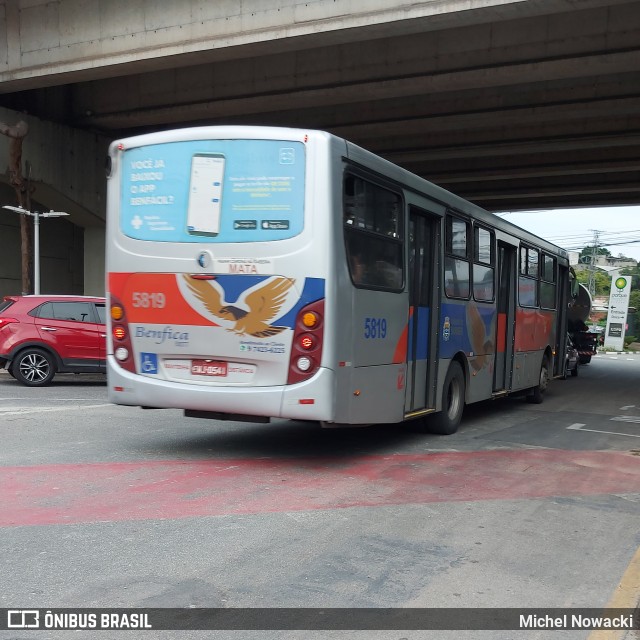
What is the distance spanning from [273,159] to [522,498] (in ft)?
12.9

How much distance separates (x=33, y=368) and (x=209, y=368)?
8671 millimetres

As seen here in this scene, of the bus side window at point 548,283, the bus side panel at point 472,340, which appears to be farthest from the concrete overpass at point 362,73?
the bus side panel at point 472,340

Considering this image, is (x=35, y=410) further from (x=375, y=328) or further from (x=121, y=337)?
(x=375, y=328)

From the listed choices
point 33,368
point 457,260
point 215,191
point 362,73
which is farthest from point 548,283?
point 33,368

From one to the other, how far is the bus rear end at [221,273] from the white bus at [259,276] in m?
0.01

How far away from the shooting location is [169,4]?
15734 mm

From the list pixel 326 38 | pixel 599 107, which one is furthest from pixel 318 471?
pixel 599 107

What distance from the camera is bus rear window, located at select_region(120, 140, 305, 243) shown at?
7117mm

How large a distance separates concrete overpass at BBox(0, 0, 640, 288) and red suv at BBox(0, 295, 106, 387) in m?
5.78

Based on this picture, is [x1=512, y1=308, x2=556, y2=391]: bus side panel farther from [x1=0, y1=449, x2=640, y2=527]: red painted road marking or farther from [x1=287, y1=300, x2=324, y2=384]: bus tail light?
A: [x1=287, y1=300, x2=324, y2=384]: bus tail light

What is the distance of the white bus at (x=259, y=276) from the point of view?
7.04 m

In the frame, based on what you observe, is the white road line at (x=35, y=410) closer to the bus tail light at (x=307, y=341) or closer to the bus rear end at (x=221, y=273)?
the bus rear end at (x=221, y=273)

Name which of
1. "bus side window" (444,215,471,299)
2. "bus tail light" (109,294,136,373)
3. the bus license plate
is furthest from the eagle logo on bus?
"bus side window" (444,215,471,299)

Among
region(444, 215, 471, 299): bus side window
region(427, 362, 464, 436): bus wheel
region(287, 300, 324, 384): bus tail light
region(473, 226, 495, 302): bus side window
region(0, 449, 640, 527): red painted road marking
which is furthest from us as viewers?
region(473, 226, 495, 302): bus side window
